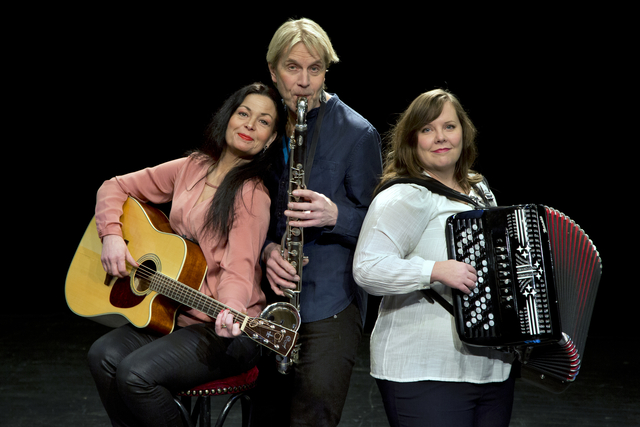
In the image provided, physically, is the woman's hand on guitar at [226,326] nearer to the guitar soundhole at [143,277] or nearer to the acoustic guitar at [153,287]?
the acoustic guitar at [153,287]

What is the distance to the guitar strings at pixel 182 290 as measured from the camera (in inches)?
75.3

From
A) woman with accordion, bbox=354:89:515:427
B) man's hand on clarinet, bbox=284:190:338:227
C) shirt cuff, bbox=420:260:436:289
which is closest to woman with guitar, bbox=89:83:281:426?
man's hand on clarinet, bbox=284:190:338:227

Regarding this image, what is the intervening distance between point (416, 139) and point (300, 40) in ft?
1.85

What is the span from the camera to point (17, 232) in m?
5.77

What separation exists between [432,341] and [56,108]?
4.77 m

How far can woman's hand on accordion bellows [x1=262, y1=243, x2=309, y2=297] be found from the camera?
2012 mm

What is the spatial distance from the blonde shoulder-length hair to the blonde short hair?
0.41 meters

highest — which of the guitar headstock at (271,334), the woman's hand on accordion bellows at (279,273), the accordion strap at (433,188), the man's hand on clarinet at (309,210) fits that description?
the accordion strap at (433,188)

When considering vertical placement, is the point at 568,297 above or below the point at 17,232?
above

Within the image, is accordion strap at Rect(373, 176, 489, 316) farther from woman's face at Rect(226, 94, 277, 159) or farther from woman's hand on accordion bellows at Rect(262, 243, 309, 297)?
woman's face at Rect(226, 94, 277, 159)

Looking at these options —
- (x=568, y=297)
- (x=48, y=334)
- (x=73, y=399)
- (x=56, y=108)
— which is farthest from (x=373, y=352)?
(x=56, y=108)

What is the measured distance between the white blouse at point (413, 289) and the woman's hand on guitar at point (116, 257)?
905 mm

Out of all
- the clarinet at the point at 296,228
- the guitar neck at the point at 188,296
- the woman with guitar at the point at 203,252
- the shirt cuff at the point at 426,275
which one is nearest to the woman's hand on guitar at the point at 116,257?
the woman with guitar at the point at 203,252

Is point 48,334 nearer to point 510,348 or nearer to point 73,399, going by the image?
point 73,399
